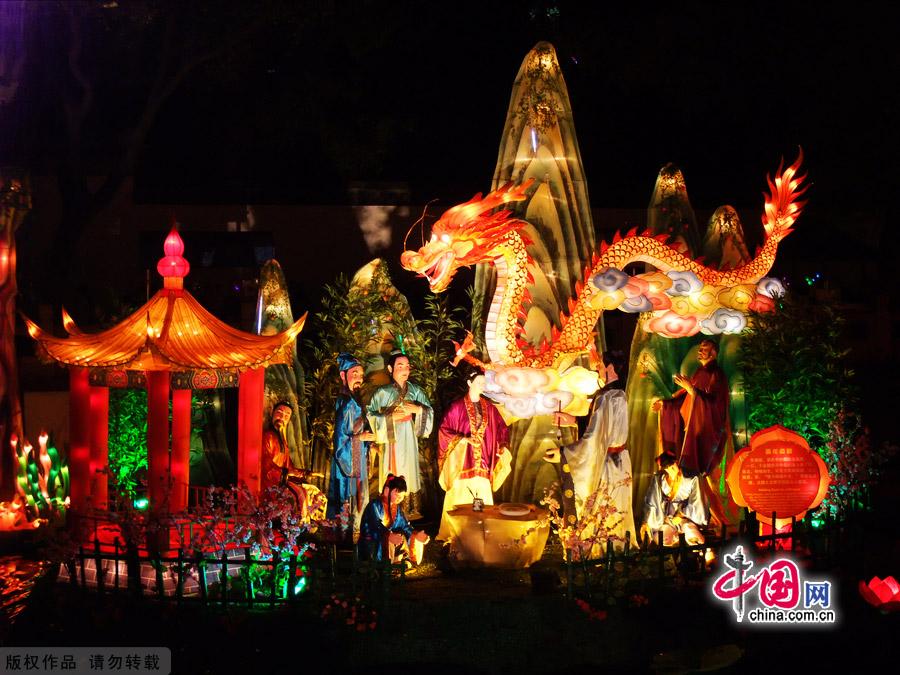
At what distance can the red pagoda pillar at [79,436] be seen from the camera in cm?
1073

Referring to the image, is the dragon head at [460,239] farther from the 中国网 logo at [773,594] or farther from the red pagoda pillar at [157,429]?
the 中国网 logo at [773,594]

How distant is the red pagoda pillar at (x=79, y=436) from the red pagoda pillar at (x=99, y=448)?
4 centimetres

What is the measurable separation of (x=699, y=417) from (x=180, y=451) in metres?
4.73

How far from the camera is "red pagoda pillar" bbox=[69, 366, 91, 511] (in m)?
10.7

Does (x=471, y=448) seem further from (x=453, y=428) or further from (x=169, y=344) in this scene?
(x=169, y=344)

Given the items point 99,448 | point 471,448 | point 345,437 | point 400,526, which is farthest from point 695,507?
point 99,448

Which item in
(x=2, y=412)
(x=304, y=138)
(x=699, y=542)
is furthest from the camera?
(x=304, y=138)

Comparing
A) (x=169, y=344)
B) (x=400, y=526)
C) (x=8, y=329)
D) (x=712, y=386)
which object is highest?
(x=8, y=329)

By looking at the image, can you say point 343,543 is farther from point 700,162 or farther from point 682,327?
point 700,162

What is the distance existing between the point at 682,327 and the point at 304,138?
30.3ft

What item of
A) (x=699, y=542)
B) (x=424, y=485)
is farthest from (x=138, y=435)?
(x=699, y=542)

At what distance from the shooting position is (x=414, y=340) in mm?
13719

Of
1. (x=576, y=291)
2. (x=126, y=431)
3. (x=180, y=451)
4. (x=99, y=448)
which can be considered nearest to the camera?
(x=180, y=451)

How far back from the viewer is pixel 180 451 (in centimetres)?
1049
